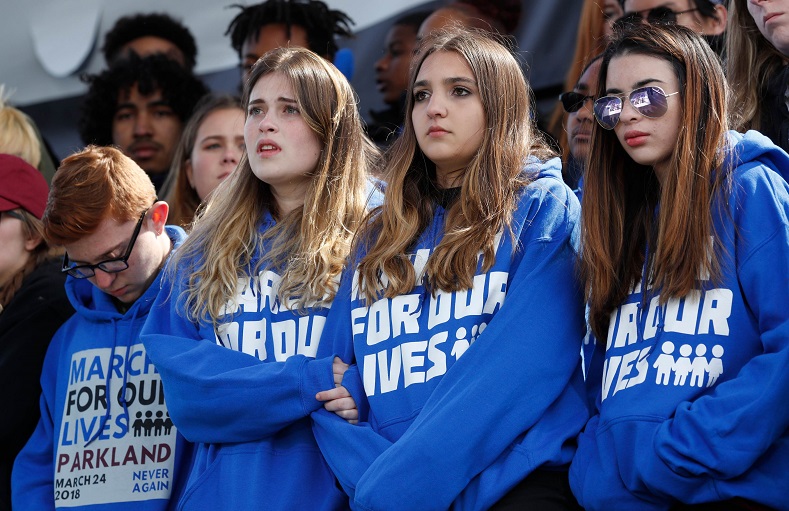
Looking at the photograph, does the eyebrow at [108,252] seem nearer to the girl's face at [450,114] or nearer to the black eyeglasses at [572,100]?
the girl's face at [450,114]

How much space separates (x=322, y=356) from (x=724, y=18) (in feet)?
5.58

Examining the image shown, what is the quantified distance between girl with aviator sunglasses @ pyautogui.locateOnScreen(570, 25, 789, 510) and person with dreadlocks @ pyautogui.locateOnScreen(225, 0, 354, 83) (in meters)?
2.04

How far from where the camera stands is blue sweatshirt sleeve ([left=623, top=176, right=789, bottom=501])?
2250 millimetres

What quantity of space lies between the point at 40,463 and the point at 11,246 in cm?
78

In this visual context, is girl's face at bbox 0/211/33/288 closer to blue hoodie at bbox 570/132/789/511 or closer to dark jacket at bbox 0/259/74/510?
dark jacket at bbox 0/259/74/510

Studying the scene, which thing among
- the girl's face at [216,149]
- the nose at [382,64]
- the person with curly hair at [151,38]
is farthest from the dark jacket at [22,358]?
the person with curly hair at [151,38]

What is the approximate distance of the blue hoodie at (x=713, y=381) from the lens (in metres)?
2.26

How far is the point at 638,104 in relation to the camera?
2600 millimetres

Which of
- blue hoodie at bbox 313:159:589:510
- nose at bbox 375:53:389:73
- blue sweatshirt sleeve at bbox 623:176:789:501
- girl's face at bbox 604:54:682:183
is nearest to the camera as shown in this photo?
blue sweatshirt sleeve at bbox 623:176:789:501

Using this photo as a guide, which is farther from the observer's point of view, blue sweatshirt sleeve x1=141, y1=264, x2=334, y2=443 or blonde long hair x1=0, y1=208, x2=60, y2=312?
blonde long hair x1=0, y1=208, x2=60, y2=312

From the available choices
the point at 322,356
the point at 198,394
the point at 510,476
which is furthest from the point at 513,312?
the point at 198,394

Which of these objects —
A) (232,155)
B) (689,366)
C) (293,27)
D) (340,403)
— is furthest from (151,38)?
(689,366)

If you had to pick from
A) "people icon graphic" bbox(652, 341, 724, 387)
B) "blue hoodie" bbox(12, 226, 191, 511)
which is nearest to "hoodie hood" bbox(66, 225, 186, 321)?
"blue hoodie" bbox(12, 226, 191, 511)

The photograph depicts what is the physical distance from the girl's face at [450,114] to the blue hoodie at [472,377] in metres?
0.17
